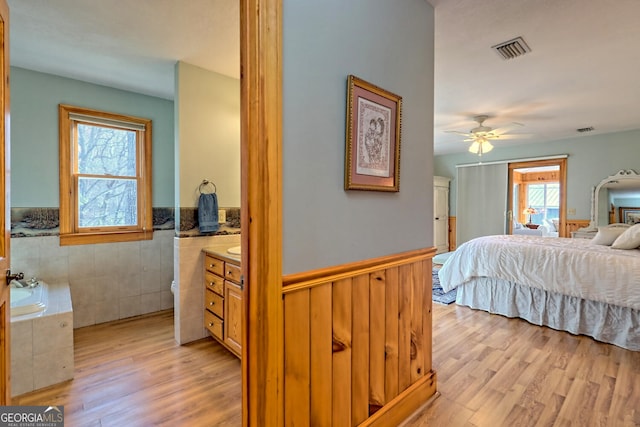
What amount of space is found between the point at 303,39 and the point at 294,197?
0.65 m

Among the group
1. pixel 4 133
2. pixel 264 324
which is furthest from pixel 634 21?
pixel 4 133

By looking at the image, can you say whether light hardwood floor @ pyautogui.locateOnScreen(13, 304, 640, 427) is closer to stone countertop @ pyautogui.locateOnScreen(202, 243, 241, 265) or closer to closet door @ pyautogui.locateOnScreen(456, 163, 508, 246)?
stone countertop @ pyautogui.locateOnScreen(202, 243, 241, 265)

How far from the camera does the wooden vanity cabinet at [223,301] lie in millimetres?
2250

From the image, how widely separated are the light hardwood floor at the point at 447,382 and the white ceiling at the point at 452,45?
7.89 ft

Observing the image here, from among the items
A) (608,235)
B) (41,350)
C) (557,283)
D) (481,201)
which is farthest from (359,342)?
(481,201)

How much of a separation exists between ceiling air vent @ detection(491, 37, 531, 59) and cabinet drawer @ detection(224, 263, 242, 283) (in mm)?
2549

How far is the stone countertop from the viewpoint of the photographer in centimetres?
228

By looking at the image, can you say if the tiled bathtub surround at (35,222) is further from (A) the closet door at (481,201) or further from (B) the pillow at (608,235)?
(A) the closet door at (481,201)

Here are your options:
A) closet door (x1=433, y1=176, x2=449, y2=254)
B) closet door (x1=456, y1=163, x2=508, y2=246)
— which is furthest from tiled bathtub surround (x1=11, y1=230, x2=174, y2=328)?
closet door (x1=456, y1=163, x2=508, y2=246)

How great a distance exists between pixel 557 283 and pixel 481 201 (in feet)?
12.3

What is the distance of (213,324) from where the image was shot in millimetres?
2600

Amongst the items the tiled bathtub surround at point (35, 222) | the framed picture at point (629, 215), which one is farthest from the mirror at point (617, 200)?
the tiled bathtub surround at point (35, 222)

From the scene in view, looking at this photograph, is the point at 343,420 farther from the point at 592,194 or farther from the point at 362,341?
the point at 592,194

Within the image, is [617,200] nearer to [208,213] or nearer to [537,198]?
[537,198]
